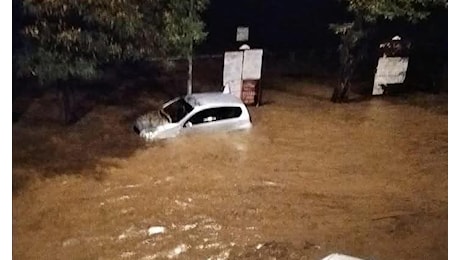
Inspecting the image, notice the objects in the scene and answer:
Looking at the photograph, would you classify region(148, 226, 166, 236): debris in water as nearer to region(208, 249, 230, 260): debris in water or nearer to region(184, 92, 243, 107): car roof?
region(208, 249, 230, 260): debris in water

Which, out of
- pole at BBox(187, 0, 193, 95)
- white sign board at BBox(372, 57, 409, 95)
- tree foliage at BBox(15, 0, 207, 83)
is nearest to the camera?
tree foliage at BBox(15, 0, 207, 83)

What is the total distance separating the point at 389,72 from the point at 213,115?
1.39 ft

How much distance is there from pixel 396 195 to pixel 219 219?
40 cm

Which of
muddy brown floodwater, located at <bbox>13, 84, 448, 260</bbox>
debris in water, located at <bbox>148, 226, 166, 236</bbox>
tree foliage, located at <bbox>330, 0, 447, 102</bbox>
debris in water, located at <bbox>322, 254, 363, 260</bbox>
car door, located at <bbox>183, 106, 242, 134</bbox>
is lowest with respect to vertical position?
debris in water, located at <bbox>322, 254, 363, 260</bbox>

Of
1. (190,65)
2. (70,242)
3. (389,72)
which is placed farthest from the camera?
(389,72)

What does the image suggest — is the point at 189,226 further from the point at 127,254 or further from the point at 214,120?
the point at 214,120

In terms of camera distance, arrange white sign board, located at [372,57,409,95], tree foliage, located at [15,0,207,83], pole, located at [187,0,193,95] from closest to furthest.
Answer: tree foliage, located at [15,0,207,83]
pole, located at [187,0,193,95]
white sign board, located at [372,57,409,95]

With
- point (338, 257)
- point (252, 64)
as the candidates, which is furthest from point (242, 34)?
point (338, 257)

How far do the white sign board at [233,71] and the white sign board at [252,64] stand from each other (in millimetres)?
12

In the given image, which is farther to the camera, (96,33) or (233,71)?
(233,71)

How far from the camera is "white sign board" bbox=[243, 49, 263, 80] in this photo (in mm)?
1712

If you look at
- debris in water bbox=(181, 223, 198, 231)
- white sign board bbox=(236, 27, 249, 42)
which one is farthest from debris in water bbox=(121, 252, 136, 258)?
white sign board bbox=(236, 27, 249, 42)

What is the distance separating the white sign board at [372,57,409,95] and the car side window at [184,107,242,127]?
0.34 meters

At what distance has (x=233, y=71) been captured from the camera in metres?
1.72
